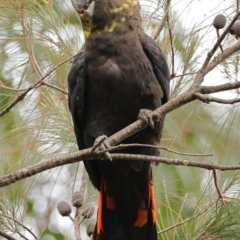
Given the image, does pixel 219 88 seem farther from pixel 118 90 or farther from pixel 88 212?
pixel 88 212

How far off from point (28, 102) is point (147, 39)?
1.80 feet

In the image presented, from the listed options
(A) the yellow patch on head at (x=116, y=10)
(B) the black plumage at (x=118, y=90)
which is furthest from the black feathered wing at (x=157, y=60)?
(A) the yellow patch on head at (x=116, y=10)

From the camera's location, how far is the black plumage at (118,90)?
78.0 inches

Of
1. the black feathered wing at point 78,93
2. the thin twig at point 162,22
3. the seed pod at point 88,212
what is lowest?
the seed pod at point 88,212

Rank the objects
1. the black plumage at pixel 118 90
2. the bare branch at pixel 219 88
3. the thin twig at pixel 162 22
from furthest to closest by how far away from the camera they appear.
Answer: the thin twig at pixel 162 22
the black plumage at pixel 118 90
the bare branch at pixel 219 88

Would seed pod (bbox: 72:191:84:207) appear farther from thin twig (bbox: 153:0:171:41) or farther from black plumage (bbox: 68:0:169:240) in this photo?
thin twig (bbox: 153:0:171:41)

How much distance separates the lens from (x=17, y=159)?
93.0 inches

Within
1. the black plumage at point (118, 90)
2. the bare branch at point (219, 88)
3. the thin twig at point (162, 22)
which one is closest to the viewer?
the bare branch at point (219, 88)

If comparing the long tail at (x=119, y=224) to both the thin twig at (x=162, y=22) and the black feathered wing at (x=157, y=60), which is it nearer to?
the black feathered wing at (x=157, y=60)

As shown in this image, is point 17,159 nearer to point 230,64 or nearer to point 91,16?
Answer: point 91,16

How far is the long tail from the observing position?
2120 mm

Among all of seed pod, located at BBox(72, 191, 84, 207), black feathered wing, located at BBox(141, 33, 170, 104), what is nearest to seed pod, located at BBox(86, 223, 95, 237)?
seed pod, located at BBox(72, 191, 84, 207)

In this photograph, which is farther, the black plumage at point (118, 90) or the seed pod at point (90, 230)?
the seed pod at point (90, 230)

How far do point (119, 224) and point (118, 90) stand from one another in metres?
0.51
